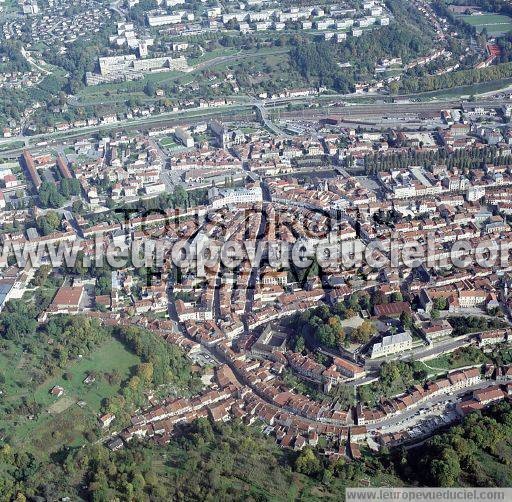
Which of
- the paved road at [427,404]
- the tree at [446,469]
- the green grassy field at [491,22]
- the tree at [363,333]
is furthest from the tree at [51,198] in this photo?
the green grassy field at [491,22]

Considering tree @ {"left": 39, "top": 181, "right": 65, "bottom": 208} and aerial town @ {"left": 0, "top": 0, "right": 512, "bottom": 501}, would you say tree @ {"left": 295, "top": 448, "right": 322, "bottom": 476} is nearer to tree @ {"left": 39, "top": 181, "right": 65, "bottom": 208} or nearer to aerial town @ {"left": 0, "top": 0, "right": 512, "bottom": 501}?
aerial town @ {"left": 0, "top": 0, "right": 512, "bottom": 501}

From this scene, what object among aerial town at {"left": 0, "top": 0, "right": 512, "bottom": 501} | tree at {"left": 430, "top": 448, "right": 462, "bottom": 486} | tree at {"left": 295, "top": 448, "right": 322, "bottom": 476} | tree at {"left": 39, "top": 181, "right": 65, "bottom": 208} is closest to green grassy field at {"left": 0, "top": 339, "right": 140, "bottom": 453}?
aerial town at {"left": 0, "top": 0, "right": 512, "bottom": 501}

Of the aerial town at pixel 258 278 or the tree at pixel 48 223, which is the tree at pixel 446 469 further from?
the tree at pixel 48 223

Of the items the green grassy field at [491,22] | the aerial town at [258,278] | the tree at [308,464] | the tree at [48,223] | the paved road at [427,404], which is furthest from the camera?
the green grassy field at [491,22]

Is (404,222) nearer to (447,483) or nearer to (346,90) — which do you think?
(447,483)

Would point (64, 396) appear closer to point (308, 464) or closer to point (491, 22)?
point (308, 464)

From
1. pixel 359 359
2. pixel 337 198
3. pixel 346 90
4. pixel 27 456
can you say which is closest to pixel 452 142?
pixel 337 198
